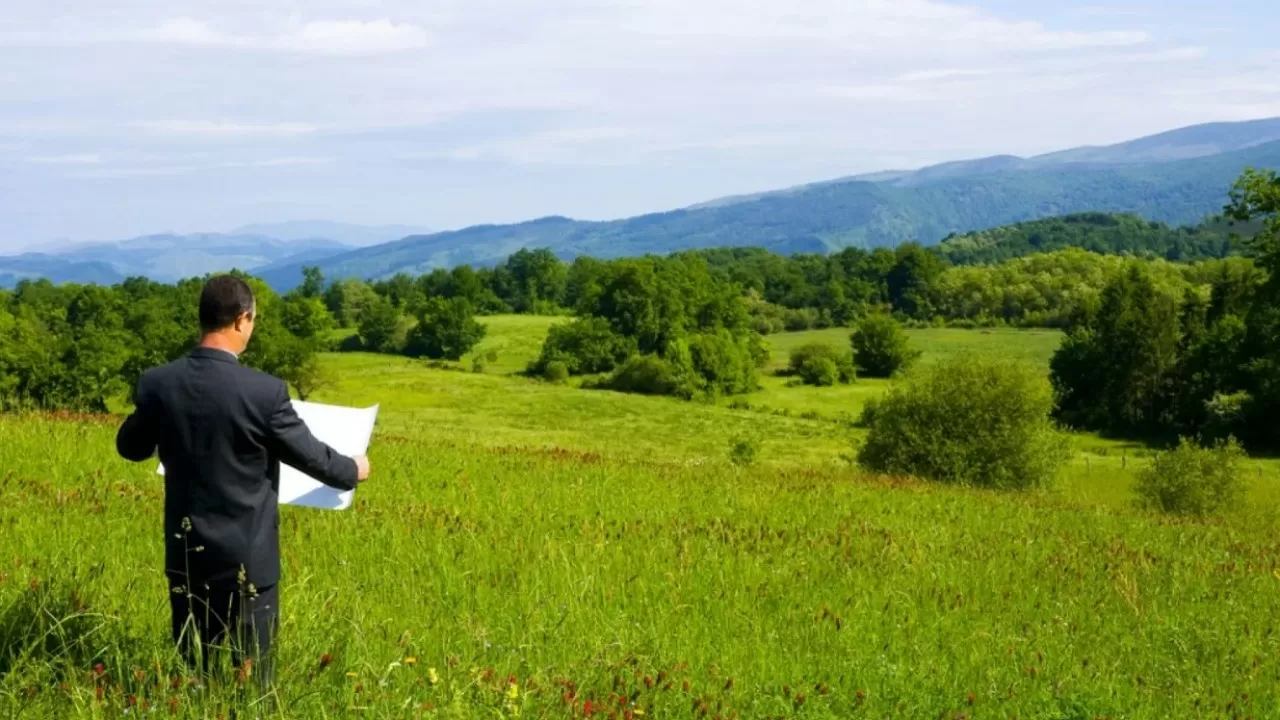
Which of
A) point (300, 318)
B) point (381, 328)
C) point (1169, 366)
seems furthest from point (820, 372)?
point (381, 328)

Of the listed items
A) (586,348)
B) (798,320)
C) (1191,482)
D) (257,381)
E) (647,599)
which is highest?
(257,381)

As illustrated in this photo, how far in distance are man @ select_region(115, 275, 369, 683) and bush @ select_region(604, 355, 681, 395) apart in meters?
95.9

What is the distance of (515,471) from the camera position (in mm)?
13961

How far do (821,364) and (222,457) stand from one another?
108 m

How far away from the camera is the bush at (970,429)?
116ft

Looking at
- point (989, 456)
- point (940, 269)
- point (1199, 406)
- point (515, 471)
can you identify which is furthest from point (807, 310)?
point (515, 471)

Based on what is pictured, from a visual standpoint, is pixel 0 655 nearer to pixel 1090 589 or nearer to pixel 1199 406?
pixel 1090 589

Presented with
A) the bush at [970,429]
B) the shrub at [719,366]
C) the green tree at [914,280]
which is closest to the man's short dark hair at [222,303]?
the bush at [970,429]

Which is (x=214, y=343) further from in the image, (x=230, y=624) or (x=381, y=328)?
(x=381, y=328)

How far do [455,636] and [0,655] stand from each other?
230 cm

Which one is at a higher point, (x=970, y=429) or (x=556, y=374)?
(x=970, y=429)

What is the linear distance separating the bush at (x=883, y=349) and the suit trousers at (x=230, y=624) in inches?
4553

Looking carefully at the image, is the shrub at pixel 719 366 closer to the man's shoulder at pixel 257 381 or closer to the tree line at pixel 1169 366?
the tree line at pixel 1169 366

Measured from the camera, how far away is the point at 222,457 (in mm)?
4559
